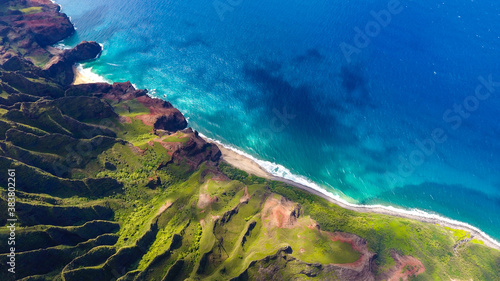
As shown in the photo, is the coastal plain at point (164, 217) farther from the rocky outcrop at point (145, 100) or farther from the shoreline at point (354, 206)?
the shoreline at point (354, 206)

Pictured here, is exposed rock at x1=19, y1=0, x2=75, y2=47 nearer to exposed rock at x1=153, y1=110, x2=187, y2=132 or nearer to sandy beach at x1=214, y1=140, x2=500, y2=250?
exposed rock at x1=153, y1=110, x2=187, y2=132

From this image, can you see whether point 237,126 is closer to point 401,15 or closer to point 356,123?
point 356,123

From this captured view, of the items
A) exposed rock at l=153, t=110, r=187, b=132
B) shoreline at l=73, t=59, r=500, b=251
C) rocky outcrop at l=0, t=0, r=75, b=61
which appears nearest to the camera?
shoreline at l=73, t=59, r=500, b=251

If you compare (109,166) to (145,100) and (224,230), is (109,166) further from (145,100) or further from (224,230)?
(224,230)

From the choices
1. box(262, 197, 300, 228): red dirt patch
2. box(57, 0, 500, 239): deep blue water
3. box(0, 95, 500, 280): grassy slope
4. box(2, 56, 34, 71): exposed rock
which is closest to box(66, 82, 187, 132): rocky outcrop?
box(57, 0, 500, 239): deep blue water

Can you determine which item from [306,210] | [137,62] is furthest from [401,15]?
[137,62]

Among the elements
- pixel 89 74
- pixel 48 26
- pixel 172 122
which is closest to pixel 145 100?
pixel 172 122
